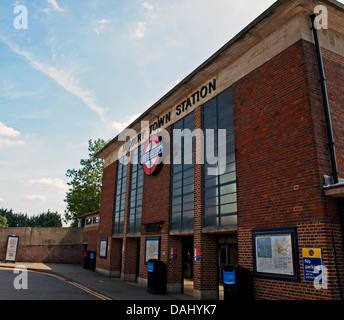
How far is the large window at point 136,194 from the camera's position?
62.4 feet

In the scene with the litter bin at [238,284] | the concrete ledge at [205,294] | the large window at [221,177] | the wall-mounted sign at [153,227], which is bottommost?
the concrete ledge at [205,294]

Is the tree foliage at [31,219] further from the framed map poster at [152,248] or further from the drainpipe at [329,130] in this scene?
the drainpipe at [329,130]

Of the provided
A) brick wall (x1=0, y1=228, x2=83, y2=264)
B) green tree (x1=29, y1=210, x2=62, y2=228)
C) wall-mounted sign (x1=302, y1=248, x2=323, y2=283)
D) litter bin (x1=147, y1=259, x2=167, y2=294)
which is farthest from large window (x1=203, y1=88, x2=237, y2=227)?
green tree (x1=29, y1=210, x2=62, y2=228)

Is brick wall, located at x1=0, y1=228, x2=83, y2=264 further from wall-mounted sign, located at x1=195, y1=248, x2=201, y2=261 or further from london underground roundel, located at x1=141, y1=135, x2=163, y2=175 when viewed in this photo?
wall-mounted sign, located at x1=195, y1=248, x2=201, y2=261

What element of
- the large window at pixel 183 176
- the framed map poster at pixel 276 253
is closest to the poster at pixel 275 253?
the framed map poster at pixel 276 253

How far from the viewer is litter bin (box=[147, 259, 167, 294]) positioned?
14.0 m

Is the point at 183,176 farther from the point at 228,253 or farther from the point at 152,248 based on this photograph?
the point at 228,253

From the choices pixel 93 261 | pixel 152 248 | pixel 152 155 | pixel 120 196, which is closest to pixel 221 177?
pixel 152 155

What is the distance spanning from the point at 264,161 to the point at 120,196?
1426 cm

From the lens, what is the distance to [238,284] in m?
9.30

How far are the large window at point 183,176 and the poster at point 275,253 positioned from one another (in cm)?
452

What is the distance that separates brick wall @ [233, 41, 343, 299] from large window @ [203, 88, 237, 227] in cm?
68

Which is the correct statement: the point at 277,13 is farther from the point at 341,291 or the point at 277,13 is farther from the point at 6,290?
the point at 6,290
